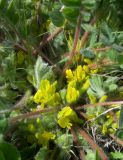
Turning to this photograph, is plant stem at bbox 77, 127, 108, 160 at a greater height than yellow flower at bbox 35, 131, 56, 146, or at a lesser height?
lesser

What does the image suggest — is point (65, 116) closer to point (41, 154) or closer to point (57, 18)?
point (41, 154)

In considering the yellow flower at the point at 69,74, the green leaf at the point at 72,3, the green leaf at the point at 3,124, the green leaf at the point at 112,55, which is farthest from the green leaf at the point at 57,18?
the green leaf at the point at 3,124

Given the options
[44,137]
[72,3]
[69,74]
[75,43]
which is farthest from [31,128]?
[72,3]

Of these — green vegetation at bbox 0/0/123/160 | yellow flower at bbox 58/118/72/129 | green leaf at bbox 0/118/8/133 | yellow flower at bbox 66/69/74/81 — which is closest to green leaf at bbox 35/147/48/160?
green vegetation at bbox 0/0/123/160

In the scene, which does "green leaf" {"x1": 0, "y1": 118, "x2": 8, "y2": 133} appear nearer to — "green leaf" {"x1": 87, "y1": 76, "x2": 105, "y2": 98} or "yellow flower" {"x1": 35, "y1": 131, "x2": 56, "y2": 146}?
"yellow flower" {"x1": 35, "y1": 131, "x2": 56, "y2": 146}

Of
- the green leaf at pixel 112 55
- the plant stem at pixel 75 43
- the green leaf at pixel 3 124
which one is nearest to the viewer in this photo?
the green leaf at pixel 3 124

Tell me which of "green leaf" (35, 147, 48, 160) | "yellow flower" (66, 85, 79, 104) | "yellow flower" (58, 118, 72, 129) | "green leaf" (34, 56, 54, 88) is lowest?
"green leaf" (35, 147, 48, 160)

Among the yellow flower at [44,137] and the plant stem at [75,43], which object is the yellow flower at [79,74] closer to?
the plant stem at [75,43]
